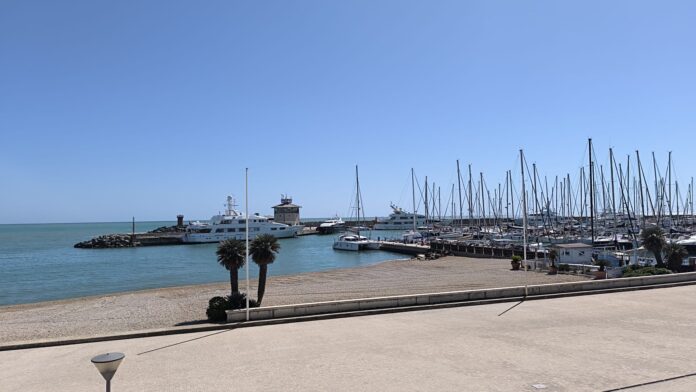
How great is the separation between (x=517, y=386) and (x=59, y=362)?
32.0 ft

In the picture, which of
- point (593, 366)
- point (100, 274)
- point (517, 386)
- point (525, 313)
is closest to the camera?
point (517, 386)

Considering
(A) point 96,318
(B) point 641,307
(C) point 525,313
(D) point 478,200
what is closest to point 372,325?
(C) point 525,313

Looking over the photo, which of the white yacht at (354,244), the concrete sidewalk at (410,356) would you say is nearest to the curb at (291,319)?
the concrete sidewalk at (410,356)

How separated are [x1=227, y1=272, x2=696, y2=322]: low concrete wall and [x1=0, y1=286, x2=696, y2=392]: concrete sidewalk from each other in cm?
75

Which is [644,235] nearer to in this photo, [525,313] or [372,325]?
[525,313]

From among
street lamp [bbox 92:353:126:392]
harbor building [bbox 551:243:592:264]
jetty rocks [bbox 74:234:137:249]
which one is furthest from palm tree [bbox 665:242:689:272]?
jetty rocks [bbox 74:234:137:249]

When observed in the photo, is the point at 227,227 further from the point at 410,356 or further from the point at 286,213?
the point at 410,356

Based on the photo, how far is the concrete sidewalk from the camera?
8.77m

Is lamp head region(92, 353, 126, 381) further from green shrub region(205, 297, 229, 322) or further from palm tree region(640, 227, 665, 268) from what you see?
palm tree region(640, 227, 665, 268)

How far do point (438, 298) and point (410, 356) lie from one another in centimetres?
663

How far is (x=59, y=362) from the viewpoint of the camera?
11.1m

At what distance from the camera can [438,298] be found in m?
16.8

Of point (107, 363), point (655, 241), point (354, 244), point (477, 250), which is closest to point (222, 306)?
point (107, 363)

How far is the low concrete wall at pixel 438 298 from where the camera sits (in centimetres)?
1489
